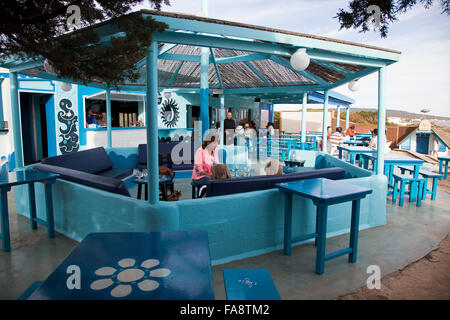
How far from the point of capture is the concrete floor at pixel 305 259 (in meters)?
2.89

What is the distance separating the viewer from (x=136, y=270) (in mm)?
1554

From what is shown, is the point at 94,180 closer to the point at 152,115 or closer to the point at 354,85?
the point at 152,115

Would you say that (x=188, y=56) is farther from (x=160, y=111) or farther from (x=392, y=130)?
(x=392, y=130)

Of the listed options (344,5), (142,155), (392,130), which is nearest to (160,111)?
(142,155)

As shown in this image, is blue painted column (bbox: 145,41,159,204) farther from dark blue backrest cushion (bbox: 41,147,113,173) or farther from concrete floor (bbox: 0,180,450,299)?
dark blue backrest cushion (bbox: 41,147,113,173)

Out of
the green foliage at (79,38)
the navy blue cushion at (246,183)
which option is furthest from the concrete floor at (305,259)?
the green foliage at (79,38)

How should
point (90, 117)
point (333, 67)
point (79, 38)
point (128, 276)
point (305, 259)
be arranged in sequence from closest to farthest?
point (128, 276) < point (79, 38) < point (305, 259) < point (333, 67) < point (90, 117)

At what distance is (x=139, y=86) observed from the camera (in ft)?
28.7

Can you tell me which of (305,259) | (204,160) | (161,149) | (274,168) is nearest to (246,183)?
(274,168)

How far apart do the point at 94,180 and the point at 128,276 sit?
2554mm

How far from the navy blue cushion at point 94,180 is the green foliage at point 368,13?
432 centimetres

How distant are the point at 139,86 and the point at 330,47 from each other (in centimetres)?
618

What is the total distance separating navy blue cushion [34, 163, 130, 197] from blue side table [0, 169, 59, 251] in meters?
0.19

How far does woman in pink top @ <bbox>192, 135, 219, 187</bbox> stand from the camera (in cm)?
493
